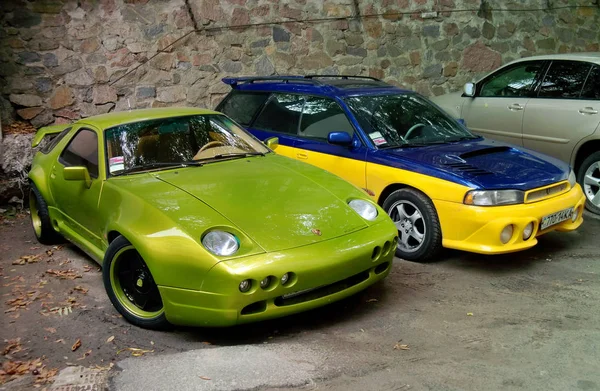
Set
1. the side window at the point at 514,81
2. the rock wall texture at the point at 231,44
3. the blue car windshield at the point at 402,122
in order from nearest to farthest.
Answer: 1. the blue car windshield at the point at 402,122
2. the side window at the point at 514,81
3. the rock wall texture at the point at 231,44

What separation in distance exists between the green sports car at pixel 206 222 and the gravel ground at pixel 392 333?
27 centimetres

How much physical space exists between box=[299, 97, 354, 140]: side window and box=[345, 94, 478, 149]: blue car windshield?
0.14m

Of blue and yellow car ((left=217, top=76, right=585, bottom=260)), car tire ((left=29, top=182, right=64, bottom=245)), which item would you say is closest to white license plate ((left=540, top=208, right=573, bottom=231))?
blue and yellow car ((left=217, top=76, right=585, bottom=260))

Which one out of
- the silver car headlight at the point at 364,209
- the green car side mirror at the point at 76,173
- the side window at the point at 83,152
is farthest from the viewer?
the side window at the point at 83,152

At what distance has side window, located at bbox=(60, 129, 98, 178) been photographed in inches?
198

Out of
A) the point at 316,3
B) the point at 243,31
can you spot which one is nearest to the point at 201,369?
the point at 243,31

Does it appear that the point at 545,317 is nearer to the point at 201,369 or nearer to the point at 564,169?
the point at 564,169

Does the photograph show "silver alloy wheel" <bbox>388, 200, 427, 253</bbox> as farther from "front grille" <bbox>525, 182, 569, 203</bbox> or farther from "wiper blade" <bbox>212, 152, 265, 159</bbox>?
"wiper blade" <bbox>212, 152, 265, 159</bbox>

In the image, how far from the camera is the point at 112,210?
14.7ft

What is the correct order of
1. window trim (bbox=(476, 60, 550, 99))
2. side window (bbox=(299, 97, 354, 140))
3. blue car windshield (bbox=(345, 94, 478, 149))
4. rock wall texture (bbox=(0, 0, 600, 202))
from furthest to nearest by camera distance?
rock wall texture (bbox=(0, 0, 600, 202))
window trim (bbox=(476, 60, 550, 99))
side window (bbox=(299, 97, 354, 140))
blue car windshield (bbox=(345, 94, 478, 149))

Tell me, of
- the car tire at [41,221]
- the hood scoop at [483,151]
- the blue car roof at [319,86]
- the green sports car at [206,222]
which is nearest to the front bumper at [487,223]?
the hood scoop at [483,151]

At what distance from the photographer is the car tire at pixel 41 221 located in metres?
5.94

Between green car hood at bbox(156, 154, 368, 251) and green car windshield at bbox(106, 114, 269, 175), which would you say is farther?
green car windshield at bbox(106, 114, 269, 175)

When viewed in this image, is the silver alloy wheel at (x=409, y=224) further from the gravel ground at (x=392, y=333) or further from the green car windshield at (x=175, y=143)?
the green car windshield at (x=175, y=143)
